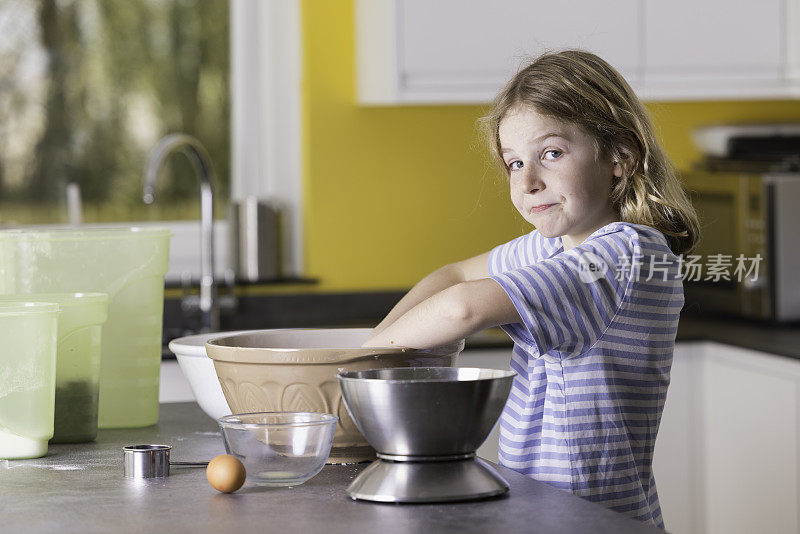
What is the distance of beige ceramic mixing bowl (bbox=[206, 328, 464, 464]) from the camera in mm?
1249

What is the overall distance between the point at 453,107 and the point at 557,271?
1.93 m

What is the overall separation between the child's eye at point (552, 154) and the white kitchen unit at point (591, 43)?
1.43m

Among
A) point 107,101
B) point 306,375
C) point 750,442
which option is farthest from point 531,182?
point 107,101

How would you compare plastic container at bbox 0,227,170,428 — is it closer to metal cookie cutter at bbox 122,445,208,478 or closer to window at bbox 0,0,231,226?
metal cookie cutter at bbox 122,445,208,478

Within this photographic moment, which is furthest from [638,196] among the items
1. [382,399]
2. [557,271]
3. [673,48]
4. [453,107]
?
[453,107]

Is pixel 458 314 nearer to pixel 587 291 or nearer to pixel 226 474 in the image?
pixel 587 291

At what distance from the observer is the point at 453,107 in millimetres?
3107

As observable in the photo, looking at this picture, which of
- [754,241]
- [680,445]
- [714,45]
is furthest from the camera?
[714,45]

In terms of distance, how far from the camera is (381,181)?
10.1 feet

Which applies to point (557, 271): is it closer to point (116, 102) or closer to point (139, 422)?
point (139, 422)

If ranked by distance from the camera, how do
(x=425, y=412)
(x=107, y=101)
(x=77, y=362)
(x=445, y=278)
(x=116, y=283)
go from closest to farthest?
1. (x=425, y=412)
2. (x=77, y=362)
3. (x=116, y=283)
4. (x=445, y=278)
5. (x=107, y=101)

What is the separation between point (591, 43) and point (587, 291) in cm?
167

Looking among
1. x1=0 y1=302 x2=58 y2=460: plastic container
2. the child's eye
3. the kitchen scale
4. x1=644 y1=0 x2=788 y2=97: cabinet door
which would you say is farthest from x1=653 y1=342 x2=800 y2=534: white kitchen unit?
x1=0 y1=302 x2=58 y2=460: plastic container

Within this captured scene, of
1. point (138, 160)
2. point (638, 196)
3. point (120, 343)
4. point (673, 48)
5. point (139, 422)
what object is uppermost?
point (673, 48)
